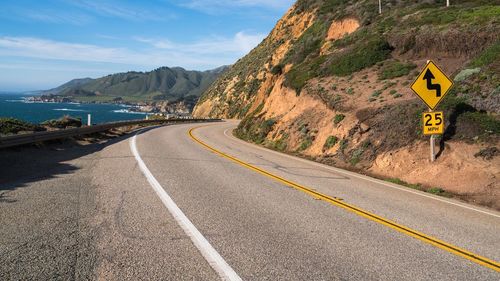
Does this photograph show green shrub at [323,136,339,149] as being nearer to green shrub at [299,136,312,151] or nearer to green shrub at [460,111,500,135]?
green shrub at [299,136,312,151]

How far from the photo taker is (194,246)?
5.69 meters

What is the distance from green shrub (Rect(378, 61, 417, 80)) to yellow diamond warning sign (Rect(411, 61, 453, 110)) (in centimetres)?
842

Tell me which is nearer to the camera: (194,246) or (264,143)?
(194,246)

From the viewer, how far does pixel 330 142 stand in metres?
18.1

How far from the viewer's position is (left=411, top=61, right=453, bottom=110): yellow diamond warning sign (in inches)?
498

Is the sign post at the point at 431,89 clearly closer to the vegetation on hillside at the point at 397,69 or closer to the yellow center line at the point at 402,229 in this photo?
the vegetation on hillside at the point at 397,69

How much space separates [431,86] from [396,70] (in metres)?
9.21

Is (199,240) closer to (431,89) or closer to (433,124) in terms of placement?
(433,124)

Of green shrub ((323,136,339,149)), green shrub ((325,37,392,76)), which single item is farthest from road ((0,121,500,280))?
green shrub ((325,37,392,76))

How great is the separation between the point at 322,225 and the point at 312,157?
36.4 ft

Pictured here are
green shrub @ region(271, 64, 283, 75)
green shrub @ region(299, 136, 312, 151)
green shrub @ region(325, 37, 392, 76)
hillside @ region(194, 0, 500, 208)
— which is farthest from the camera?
green shrub @ region(271, 64, 283, 75)

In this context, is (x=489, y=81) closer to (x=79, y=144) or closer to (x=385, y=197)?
(x=385, y=197)

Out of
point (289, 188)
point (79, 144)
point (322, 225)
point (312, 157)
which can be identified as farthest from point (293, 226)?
point (79, 144)

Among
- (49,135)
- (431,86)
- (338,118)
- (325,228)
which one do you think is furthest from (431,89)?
(49,135)
